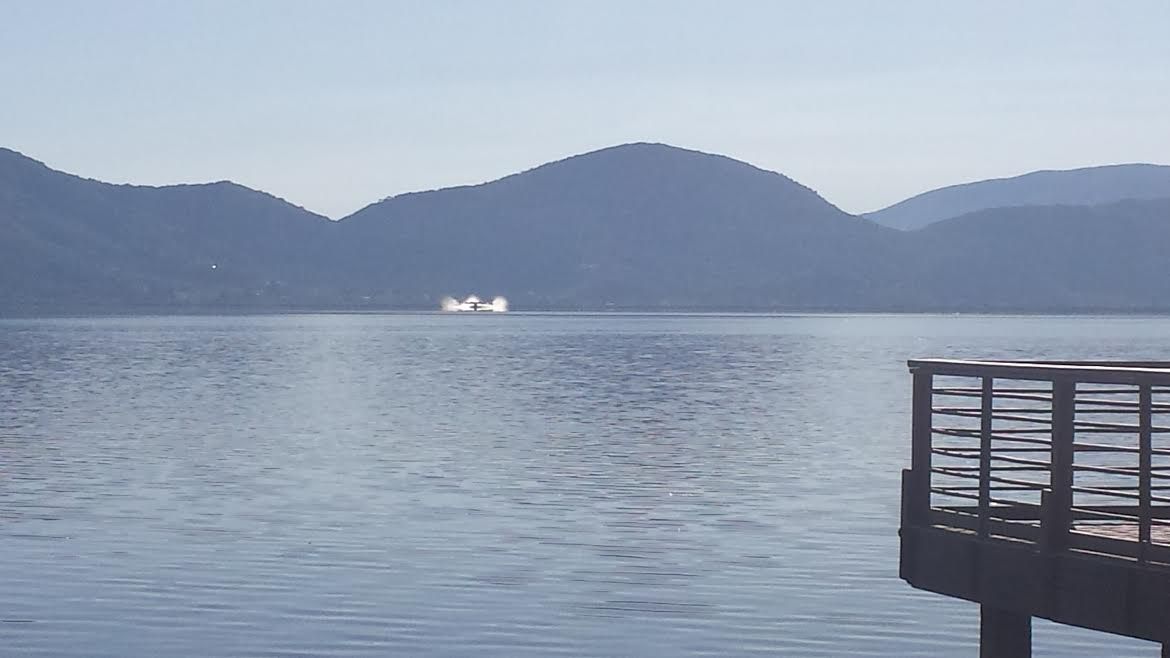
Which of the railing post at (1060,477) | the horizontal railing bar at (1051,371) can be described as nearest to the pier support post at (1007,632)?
the railing post at (1060,477)

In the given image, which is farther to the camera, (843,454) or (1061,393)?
(843,454)

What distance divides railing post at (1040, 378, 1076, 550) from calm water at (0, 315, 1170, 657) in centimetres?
1001

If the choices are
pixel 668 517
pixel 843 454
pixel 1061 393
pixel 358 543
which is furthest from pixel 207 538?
pixel 843 454

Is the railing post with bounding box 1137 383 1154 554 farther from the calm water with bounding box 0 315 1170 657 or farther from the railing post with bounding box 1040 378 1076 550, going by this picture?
the calm water with bounding box 0 315 1170 657

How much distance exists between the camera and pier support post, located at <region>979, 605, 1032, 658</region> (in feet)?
54.3

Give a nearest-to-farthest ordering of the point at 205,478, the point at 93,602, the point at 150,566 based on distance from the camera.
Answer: the point at 93,602 → the point at 150,566 → the point at 205,478

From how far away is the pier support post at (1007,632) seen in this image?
16562 mm

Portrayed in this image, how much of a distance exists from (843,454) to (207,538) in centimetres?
2638

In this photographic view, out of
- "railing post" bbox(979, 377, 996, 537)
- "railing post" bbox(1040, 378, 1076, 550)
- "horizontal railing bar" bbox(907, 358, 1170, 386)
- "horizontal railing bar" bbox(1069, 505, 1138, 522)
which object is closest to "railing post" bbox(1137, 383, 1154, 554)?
"horizontal railing bar" bbox(907, 358, 1170, 386)

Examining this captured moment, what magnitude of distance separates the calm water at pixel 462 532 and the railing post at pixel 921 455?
26.9 ft

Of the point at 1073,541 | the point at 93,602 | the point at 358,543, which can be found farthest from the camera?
the point at 358,543

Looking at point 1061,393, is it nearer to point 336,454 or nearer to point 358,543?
point 358,543

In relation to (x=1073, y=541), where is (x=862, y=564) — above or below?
below

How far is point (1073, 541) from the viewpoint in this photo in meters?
15.2
